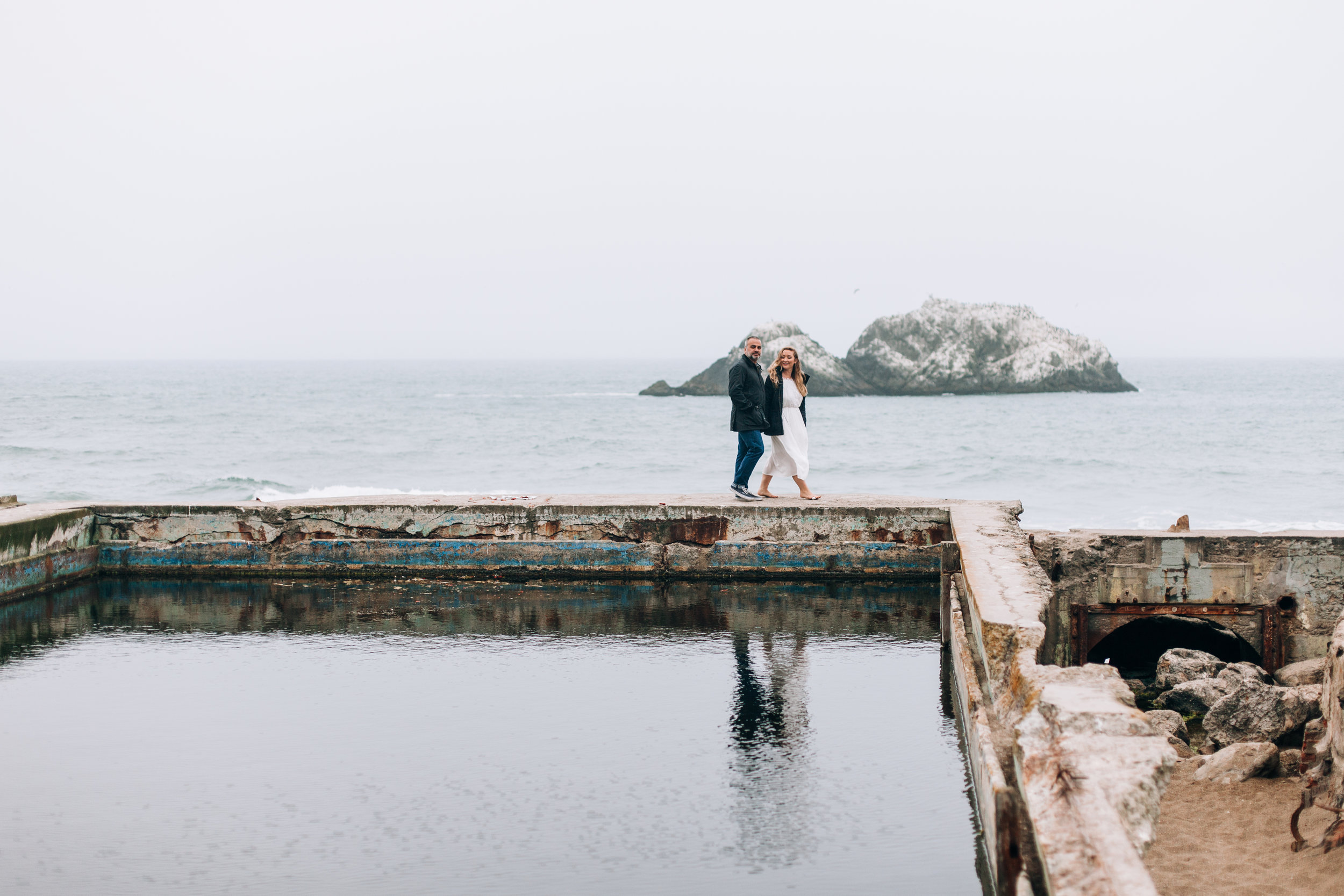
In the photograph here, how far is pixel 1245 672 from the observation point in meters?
6.97

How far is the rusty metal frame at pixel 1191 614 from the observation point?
8062 mm

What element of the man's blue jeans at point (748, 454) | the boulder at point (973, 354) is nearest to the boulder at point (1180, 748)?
the man's blue jeans at point (748, 454)

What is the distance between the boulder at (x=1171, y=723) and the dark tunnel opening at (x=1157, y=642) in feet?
6.47

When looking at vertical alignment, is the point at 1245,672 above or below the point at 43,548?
below

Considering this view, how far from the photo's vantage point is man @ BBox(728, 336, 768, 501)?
998cm

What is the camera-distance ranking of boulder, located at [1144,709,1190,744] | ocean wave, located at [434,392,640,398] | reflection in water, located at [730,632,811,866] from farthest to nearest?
ocean wave, located at [434,392,640,398]
boulder, located at [1144,709,1190,744]
reflection in water, located at [730,632,811,866]

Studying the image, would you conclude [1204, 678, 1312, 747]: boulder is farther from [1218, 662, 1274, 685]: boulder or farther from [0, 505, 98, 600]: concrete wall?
[0, 505, 98, 600]: concrete wall

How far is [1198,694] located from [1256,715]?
63 cm

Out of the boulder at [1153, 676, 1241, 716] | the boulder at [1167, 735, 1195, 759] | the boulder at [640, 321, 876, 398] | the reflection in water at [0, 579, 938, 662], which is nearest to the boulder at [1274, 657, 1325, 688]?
the boulder at [1153, 676, 1241, 716]

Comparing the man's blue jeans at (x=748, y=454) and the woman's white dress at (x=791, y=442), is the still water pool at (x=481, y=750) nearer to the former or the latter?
the man's blue jeans at (x=748, y=454)

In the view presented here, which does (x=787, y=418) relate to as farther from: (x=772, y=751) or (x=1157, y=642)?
(x=772, y=751)

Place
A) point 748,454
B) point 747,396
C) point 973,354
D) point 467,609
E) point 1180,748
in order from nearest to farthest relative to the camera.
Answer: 1. point 1180,748
2. point 467,609
3. point 747,396
4. point 748,454
5. point 973,354

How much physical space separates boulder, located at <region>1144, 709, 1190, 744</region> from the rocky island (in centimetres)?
6318

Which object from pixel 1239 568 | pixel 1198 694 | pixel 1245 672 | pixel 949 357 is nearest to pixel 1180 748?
pixel 1198 694
